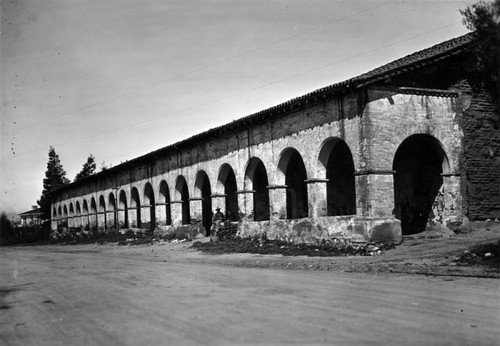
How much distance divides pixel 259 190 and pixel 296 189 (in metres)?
2.20

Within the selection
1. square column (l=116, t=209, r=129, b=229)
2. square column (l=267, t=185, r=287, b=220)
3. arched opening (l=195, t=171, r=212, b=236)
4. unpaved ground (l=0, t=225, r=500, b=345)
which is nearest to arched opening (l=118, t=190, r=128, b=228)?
square column (l=116, t=209, r=129, b=229)

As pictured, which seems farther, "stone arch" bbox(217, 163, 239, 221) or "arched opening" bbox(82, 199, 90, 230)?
"arched opening" bbox(82, 199, 90, 230)

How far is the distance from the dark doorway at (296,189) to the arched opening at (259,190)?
1190mm

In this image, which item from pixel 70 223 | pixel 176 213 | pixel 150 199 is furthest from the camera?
pixel 70 223

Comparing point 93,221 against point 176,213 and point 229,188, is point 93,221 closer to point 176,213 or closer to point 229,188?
point 176,213

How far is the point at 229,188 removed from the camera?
26641 mm

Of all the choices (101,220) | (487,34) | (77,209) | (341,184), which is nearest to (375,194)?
(341,184)

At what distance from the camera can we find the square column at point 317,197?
17078 millimetres

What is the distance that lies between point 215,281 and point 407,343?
16.1 ft

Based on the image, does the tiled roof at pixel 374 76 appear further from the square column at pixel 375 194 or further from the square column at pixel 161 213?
the square column at pixel 161 213

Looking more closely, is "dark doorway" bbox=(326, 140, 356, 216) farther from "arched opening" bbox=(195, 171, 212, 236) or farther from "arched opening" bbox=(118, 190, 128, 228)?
"arched opening" bbox=(118, 190, 128, 228)

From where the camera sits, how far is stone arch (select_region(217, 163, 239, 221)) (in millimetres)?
23281

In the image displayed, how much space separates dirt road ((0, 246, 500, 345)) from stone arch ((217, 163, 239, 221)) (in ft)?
45.8

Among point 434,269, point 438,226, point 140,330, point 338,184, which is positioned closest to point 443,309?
point 140,330
